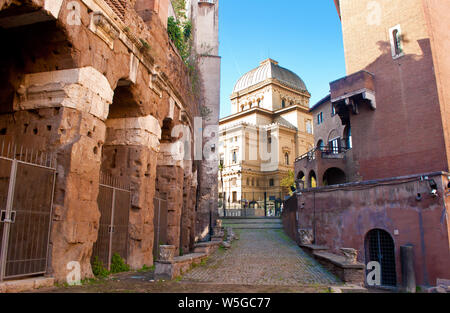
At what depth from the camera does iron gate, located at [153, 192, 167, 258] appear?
1091cm

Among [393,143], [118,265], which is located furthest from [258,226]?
[118,265]

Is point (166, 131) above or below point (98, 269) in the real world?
above

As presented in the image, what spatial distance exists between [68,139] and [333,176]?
74.1 feet

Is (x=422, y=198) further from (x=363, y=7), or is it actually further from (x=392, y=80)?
(x=363, y=7)

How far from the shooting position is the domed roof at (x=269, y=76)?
180 ft

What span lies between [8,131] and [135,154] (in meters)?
3.05

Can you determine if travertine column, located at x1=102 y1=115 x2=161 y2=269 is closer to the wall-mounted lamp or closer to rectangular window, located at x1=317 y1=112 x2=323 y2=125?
the wall-mounted lamp

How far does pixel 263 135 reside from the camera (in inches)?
1996

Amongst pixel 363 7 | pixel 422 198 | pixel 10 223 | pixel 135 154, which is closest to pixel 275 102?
pixel 363 7

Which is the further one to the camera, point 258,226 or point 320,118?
point 320,118

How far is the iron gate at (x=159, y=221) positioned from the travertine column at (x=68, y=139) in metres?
3.90

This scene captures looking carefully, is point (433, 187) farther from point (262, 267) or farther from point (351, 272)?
point (262, 267)

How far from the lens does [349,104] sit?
19.1 meters

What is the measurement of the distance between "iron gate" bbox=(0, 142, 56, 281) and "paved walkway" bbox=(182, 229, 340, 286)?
3.42m
